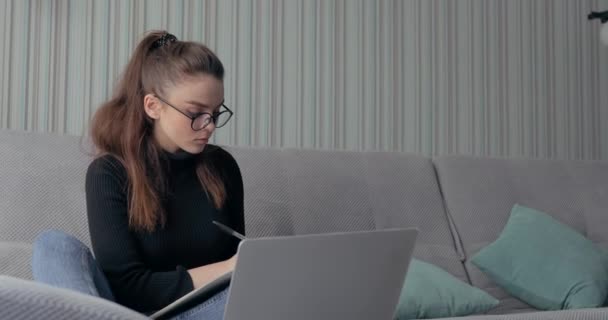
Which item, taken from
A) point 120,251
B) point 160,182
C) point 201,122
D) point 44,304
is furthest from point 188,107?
point 44,304

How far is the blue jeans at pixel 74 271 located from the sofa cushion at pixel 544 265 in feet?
4.27


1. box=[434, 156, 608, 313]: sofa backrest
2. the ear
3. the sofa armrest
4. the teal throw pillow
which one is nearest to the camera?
the sofa armrest

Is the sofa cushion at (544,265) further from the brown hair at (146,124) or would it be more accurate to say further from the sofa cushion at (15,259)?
the sofa cushion at (15,259)

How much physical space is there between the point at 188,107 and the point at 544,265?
1268mm

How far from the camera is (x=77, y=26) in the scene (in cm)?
269

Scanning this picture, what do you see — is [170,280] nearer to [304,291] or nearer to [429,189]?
[304,291]

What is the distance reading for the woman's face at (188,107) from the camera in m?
1.72

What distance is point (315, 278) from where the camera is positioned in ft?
3.95

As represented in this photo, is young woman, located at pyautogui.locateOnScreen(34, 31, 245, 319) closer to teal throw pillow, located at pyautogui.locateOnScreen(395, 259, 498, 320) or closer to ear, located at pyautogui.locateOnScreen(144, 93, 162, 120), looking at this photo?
ear, located at pyautogui.locateOnScreen(144, 93, 162, 120)

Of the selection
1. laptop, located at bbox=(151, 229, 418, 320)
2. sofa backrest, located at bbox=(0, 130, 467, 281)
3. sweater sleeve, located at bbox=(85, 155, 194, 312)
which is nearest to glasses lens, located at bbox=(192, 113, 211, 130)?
sweater sleeve, located at bbox=(85, 155, 194, 312)

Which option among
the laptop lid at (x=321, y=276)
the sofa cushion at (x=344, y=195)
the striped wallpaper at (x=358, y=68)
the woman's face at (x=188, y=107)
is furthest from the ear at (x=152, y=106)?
the striped wallpaper at (x=358, y=68)

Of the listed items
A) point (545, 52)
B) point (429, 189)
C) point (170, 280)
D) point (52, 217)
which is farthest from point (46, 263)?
point (545, 52)

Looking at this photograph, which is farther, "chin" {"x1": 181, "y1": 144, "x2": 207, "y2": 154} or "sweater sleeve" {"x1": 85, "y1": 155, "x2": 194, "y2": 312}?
"chin" {"x1": 181, "y1": 144, "x2": 207, "y2": 154}

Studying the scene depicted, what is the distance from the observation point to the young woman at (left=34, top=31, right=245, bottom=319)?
1.57m
